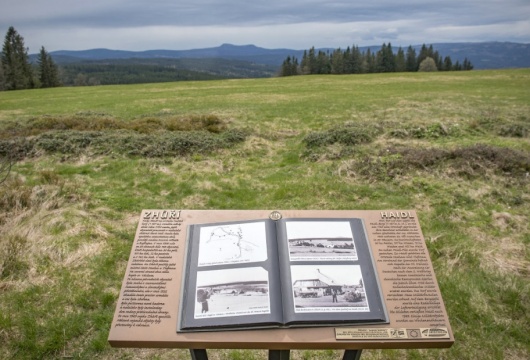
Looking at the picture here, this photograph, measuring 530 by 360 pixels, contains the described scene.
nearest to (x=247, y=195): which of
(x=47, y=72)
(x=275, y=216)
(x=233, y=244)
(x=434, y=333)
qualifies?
(x=275, y=216)

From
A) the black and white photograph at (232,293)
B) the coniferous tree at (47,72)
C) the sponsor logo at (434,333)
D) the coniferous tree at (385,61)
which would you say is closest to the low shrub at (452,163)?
the sponsor logo at (434,333)

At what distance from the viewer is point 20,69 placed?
58.4 metres

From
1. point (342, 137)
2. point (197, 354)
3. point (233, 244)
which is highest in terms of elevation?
point (233, 244)

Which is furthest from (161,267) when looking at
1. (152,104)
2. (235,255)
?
(152,104)

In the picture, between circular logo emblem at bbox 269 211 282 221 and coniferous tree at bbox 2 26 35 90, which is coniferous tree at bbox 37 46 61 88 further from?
circular logo emblem at bbox 269 211 282 221

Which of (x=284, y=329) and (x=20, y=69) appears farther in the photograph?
(x=20, y=69)

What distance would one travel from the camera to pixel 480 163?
10.5 m

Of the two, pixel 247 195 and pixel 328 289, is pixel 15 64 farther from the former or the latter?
pixel 328 289

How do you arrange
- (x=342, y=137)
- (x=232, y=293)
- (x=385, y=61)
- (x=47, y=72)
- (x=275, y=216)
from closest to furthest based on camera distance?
(x=232, y=293)
(x=275, y=216)
(x=342, y=137)
(x=47, y=72)
(x=385, y=61)

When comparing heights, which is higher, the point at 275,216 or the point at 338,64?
the point at 338,64

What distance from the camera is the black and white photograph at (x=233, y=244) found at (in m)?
3.47

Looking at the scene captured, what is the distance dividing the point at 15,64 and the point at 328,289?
68197mm

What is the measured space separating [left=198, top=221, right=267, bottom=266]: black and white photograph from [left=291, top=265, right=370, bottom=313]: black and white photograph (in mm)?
398

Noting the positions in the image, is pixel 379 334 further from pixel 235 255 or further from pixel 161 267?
pixel 161 267
